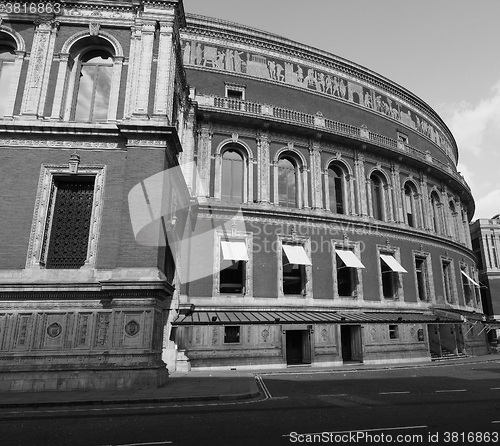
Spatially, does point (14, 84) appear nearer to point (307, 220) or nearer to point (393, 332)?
point (307, 220)

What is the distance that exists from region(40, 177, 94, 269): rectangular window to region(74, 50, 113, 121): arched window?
9.49 ft

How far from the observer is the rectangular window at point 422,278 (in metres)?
29.1

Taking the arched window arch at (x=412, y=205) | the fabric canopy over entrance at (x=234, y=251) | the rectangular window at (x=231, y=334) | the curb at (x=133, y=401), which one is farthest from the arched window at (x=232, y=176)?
the curb at (x=133, y=401)

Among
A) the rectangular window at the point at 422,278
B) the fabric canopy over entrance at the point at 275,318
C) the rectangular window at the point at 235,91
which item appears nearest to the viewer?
the fabric canopy over entrance at the point at 275,318

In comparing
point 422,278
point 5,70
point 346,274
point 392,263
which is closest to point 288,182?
point 346,274

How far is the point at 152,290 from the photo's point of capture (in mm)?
13406

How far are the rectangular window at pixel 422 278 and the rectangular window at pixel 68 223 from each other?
77.0ft

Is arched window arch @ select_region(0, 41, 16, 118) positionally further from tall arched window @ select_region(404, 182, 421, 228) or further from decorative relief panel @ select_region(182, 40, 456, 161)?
tall arched window @ select_region(404, 182, 421, 228)

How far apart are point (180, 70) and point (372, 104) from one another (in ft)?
60.2

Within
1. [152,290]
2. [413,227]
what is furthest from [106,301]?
[413,227]

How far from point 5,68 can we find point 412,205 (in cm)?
2763

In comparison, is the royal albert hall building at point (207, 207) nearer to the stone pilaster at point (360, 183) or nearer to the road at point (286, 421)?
the stone pilaster at point (360, 183)

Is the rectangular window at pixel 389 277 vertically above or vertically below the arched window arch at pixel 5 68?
below

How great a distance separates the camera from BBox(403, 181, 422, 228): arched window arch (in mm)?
30422
